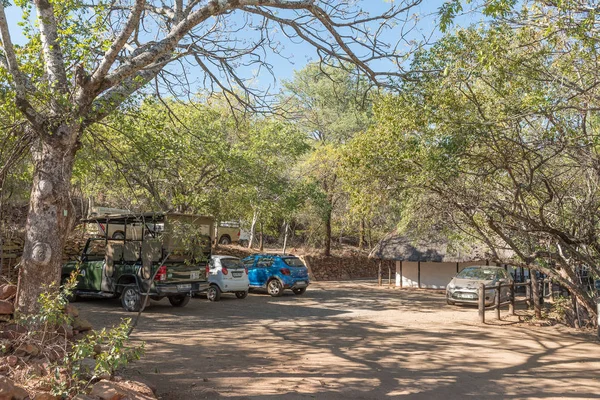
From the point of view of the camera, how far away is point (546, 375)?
313 inches

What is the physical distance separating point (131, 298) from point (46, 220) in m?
7.65

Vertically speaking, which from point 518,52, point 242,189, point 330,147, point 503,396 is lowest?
point 503,396

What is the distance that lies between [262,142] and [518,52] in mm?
12231

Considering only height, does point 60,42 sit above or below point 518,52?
below

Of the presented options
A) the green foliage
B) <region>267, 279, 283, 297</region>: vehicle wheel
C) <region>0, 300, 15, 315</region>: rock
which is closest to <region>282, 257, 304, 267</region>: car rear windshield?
<region>267, 279, 283, 297</region>: vehicle wheel

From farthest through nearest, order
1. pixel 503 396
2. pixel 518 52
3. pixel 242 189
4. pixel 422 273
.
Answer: pixel 422 273 < pixel 242 189 < pixel 518 52 < pixel 503 396

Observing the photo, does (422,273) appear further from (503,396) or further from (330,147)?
(503,396)

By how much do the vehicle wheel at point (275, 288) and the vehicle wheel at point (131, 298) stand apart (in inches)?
296

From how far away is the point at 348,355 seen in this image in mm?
9047

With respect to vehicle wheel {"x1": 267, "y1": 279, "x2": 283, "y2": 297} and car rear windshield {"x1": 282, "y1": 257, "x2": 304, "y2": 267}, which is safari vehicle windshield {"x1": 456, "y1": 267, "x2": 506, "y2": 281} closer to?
car rear windshield {"x1": 282, "y1": 257, "x2": 304, "y2": 267}

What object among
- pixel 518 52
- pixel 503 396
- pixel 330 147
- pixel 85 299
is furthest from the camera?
pixel 330 147

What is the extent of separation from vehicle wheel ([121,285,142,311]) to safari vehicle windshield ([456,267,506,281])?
12.1 m

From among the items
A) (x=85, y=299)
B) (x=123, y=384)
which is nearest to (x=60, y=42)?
(x=123, y=384)

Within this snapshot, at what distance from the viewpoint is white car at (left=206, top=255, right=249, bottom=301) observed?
57.9 feet
